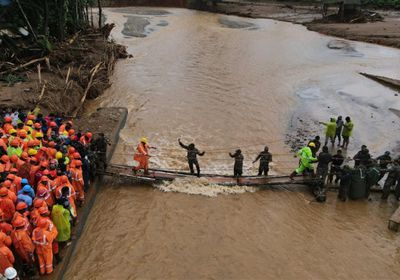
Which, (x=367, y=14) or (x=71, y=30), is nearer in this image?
(x=71, y=30)

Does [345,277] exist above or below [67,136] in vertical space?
below

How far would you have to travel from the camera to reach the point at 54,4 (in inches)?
966

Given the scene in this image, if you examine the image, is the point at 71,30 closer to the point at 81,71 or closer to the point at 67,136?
the point at 81,71

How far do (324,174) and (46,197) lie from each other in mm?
7461

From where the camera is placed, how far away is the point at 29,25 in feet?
71.3

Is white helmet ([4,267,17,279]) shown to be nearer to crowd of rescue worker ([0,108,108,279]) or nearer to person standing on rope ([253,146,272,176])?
crowd of rescue worker ([0,108,108,279])

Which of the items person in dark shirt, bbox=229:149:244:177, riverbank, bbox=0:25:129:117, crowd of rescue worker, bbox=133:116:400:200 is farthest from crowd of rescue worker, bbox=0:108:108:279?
riverbank, bbox=0:25:129:117

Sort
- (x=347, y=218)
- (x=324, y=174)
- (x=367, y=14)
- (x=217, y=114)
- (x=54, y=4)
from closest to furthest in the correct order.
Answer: (x=347, y=218) < (x=324, y=174) < (x=217, y=114) < (x=54, y=4) < (x=367, y=14)

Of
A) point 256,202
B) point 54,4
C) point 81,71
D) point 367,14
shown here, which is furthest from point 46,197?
point 367,14

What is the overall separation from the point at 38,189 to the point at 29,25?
1562cm

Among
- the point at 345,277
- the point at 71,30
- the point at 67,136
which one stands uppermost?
the point at 71,30

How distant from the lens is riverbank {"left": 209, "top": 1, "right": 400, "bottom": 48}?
36875 millimetres

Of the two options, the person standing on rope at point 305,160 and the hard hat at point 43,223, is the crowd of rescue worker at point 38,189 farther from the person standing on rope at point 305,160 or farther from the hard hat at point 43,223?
the person standing on rope at point 305,160

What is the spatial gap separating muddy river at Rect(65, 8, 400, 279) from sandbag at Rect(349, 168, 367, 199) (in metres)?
0.28
